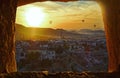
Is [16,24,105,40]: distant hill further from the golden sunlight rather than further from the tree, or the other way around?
the tree

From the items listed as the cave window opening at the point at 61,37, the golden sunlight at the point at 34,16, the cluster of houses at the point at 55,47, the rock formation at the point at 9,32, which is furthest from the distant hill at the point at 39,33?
the rock formation at the point at 9,32

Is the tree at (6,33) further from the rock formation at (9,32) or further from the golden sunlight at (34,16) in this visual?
the golden sunlight at (34,16)

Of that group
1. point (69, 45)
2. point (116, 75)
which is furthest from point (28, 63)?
point (116, 75)

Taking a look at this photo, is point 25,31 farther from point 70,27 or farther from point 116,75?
point 116,75

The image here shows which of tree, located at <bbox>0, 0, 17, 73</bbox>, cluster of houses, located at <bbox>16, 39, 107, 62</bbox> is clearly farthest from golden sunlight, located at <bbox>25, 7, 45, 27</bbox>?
tree, located at <bbox>0, 0, 17, 73</bbox>

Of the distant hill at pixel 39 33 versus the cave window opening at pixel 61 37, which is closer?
the cave window opening at pixel 61 37

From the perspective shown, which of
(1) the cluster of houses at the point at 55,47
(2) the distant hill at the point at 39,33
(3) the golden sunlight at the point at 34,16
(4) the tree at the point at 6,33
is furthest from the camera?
(1) the cluster of houses at the point at 55,47
